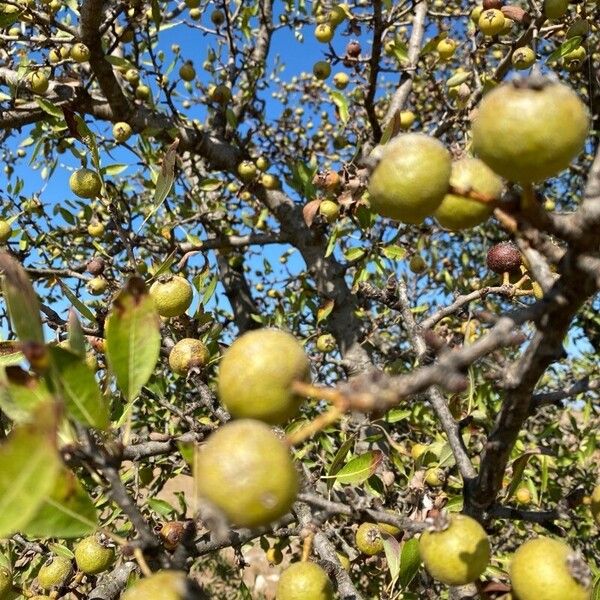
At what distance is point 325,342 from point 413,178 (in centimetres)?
341

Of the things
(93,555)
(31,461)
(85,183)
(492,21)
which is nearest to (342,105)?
(492,21)

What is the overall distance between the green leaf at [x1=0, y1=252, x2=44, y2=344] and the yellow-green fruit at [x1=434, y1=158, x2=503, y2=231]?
0.80 meters

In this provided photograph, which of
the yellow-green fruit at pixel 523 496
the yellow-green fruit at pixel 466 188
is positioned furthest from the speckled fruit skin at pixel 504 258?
the yellow-green fruit at pixel 523 496

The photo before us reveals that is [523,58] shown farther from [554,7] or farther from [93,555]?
[93,555]

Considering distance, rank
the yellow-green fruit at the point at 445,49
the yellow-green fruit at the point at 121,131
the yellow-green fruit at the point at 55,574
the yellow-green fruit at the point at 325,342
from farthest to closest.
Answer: the yellow-green fruit at the point at 325,342
the yellow-green fruit at the point at 121,131
the yellow-green fruit at the point at 445,49
the yellow-green fruit at the point at 55,574

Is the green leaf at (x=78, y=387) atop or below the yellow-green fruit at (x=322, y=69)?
below

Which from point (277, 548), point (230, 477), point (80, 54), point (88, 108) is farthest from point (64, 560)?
point (88, 108)

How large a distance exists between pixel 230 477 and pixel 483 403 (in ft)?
9.81

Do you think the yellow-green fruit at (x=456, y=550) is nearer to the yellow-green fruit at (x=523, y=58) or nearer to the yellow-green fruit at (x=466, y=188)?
the yellow-green fruit at (x=466, y=188)

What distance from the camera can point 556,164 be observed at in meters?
1.03

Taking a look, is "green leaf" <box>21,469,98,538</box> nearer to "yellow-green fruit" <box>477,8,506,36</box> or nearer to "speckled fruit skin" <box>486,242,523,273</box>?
"speckled fruit skin" <box>486,242,523,273</box>

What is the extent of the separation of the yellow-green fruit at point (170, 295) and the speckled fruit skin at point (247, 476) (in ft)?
3.71

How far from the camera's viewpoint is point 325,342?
4480 millimetres

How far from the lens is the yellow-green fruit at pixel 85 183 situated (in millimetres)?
2590
